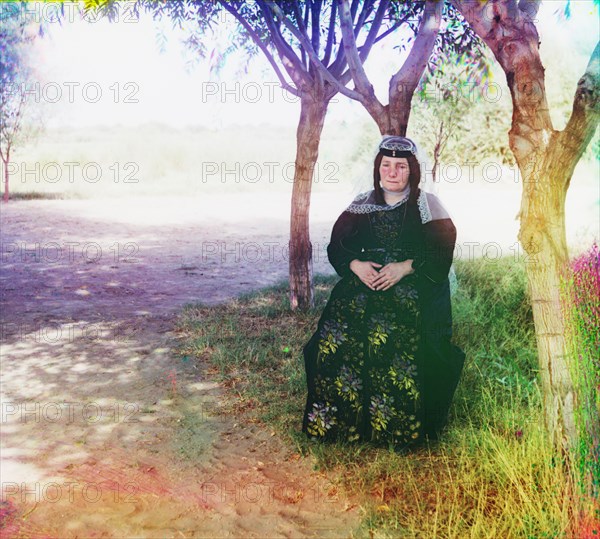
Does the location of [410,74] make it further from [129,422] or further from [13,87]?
[13,87]

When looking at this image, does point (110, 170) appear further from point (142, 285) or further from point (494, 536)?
point (494, 536)

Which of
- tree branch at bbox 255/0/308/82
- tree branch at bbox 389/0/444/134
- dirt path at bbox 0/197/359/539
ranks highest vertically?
tree branch at bbox 255/0/308/82

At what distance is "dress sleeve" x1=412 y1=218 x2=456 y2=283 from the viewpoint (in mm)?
3947

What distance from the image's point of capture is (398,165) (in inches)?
155

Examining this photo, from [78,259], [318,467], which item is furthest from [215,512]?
[78,259]

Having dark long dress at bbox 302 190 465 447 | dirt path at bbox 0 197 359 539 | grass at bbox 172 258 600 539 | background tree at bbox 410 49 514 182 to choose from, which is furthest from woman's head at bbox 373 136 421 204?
background tree at bbox 410 49 514 182

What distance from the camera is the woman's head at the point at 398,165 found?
3.90 metres

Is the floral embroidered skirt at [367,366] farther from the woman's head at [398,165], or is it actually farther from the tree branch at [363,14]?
the tree branch at [363,14]

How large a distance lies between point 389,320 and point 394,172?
964 mm

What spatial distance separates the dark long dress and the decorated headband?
1.14ft

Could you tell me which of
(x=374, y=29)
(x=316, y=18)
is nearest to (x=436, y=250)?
(x=374, y=29)

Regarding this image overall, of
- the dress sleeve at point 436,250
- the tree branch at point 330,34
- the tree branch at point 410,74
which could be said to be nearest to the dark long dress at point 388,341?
the dress sleeve at point 436,250

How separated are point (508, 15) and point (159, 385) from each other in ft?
13.8

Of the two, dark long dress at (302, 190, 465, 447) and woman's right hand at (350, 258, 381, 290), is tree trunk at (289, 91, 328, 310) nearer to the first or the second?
dark long dress at (302, 190, 465, 447)
